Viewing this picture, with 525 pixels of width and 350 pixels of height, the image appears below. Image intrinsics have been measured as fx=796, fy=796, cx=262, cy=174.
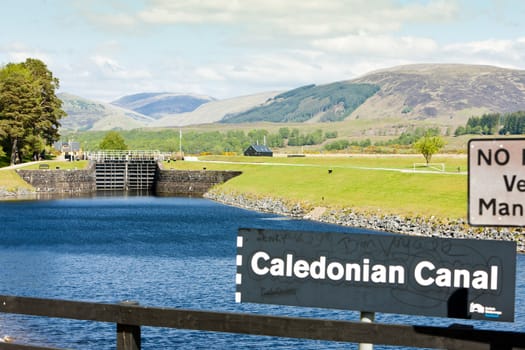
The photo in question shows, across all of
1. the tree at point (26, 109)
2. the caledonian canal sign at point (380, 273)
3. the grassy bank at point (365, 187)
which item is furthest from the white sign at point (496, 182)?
the tree at point (26, 109)

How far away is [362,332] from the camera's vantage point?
8289 mm

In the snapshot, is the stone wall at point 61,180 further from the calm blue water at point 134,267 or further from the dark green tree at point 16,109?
the calm blue water at point 134,267

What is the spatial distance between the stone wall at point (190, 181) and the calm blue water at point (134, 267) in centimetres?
3368

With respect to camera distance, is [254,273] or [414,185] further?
[414,185]

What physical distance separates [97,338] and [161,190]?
364ft

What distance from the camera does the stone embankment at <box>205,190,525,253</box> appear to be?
63.2 metres

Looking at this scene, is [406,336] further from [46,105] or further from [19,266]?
[46,105]

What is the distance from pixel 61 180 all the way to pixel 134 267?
284ft

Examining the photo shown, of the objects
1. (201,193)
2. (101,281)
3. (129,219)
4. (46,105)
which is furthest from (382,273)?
(46,105)

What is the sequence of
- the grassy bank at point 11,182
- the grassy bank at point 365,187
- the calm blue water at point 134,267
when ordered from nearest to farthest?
the calm blue water at point 134,267
the grassy bank at point 365,187
the grassy bank at point 11,182

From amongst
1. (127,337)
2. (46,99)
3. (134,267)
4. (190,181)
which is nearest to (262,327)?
(127,337)

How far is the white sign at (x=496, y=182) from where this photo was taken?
744cm

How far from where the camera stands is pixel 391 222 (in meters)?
77.1

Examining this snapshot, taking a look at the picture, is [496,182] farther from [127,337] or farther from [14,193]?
[14,193]
